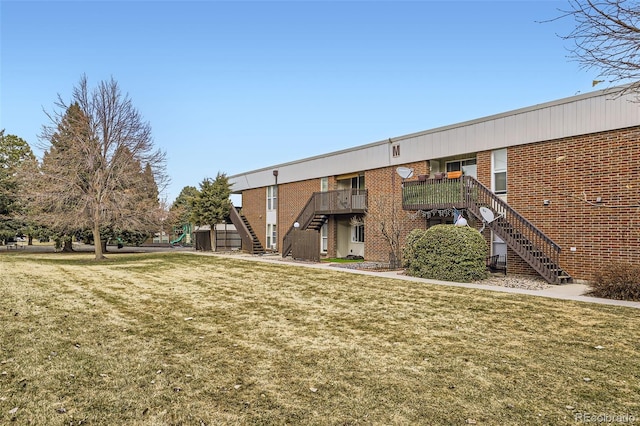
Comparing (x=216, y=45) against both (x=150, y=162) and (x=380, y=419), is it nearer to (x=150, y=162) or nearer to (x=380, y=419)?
(x=150, y=162)

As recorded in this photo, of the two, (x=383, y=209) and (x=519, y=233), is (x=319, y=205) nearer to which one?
(x=383, y=209)

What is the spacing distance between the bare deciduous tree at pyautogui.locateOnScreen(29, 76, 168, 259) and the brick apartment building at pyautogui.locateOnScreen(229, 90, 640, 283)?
9.60m

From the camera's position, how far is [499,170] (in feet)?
51.2

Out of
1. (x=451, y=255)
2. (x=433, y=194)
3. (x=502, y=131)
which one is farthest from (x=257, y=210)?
(x=451, y=255)

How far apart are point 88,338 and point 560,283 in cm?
1268

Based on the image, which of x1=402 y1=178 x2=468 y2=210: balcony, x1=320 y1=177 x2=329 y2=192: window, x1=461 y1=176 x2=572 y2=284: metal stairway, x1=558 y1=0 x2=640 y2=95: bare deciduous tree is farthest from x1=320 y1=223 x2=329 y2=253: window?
x1=558 y1=0 x2=640 y2=95: bare deciduous tree

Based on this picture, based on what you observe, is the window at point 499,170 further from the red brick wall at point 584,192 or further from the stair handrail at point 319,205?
the stair handrail at point 319,205

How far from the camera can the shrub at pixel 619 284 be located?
30.7 feet

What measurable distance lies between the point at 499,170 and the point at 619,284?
6.90 m

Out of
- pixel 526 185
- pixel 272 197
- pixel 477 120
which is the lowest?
pixel 526 185

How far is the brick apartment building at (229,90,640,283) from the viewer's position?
40.3 feet

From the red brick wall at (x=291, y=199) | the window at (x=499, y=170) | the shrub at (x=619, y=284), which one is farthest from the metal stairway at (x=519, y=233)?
the red brick wall at (x=291, y=199)

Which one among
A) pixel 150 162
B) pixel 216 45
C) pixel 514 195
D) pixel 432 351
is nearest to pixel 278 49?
pixel 216 45

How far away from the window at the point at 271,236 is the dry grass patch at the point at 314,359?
1891 cm
